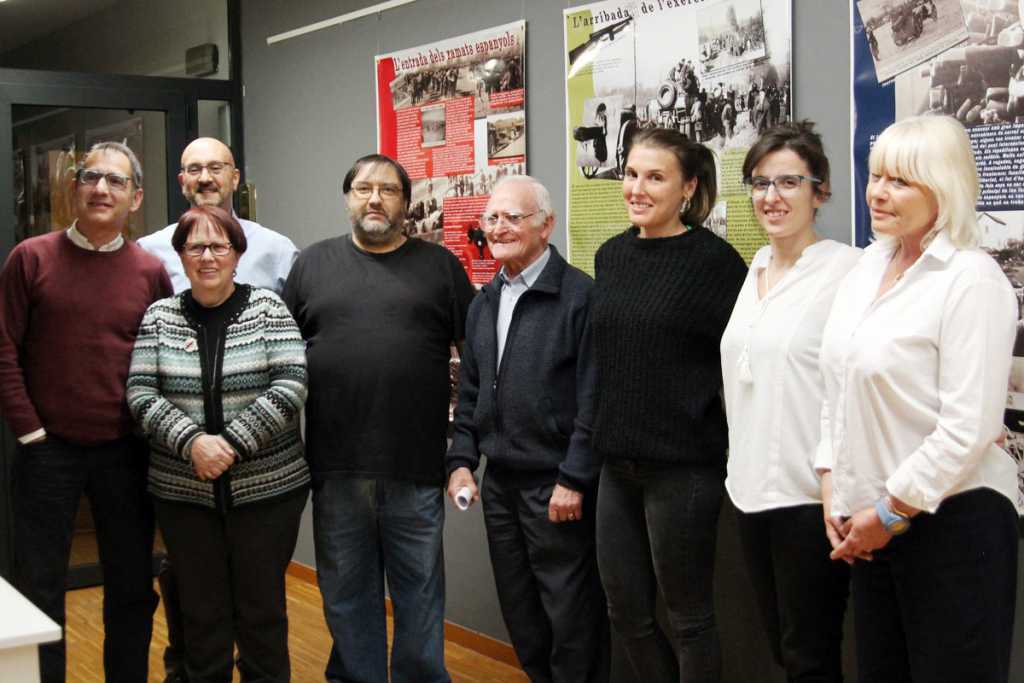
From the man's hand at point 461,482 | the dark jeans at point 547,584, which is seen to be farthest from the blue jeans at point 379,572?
the dark jeans at point 547,584

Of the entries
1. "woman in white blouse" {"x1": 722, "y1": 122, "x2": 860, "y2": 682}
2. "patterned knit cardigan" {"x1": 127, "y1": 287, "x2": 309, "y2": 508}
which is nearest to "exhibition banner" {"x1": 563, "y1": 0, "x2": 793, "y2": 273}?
"woman in white blouse" {"x1": 722, "y1": 122, "x2": 860, "y2": 682}

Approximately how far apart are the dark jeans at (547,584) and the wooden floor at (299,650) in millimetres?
814

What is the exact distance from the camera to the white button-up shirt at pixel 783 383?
2256 mm

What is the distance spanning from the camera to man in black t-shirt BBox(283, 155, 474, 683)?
301cm

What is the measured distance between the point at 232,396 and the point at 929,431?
5.50 feet

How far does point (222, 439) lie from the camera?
2818 millimetres

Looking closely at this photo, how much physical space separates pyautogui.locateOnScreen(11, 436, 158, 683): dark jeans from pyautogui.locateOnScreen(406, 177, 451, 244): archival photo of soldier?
138 centimetres

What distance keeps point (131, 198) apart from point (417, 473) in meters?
1.09

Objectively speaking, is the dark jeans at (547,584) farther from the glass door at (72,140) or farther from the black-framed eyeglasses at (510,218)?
the glass door at (72,140)

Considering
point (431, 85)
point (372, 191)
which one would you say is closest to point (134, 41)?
point (431, 85)

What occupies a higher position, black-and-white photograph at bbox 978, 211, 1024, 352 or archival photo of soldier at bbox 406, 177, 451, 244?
archival photo of soldier at bbox 406, 177, 451, 244

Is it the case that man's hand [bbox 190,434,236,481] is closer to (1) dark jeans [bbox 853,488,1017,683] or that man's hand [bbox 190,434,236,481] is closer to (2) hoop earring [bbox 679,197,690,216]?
(2) hoop earring [bbox 679,197,690,216]

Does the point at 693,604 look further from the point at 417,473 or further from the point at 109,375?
the point at 109,375

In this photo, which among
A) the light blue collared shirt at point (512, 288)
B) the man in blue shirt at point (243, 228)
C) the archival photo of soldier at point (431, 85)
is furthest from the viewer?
the archival photo of soldier at point (431, 85)
